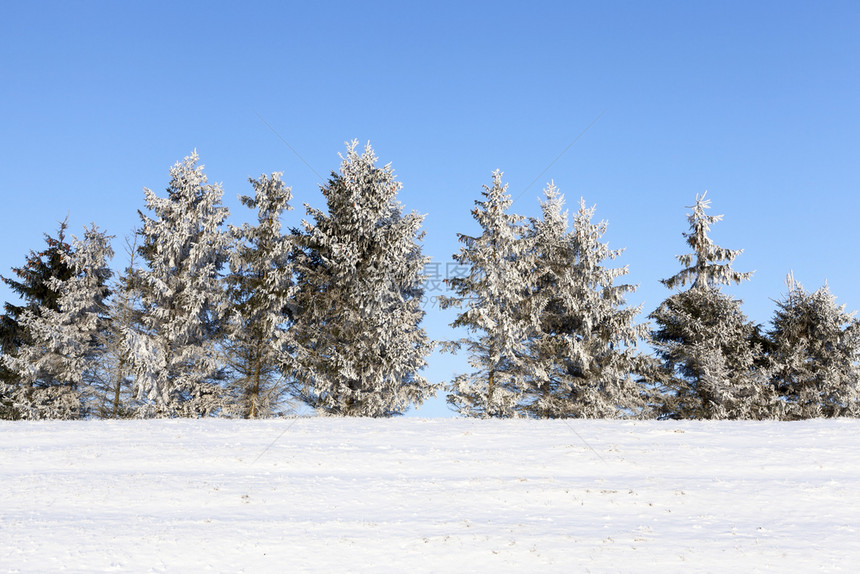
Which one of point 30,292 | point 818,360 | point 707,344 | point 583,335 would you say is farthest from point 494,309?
point 30,292

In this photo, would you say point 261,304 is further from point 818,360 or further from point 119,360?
point 818,360

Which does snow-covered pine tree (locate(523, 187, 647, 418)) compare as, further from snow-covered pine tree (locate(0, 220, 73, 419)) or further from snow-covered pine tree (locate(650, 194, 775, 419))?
snow-covered pine tree (locate(0, 220, 73, 419))

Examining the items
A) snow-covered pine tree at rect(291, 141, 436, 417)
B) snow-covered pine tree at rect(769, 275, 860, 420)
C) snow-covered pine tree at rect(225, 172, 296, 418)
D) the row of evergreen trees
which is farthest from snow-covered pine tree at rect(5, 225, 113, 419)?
snow-covered pine tree at rect(769, 275, 860, 420)

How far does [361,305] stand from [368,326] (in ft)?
2.96

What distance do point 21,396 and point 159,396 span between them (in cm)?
801

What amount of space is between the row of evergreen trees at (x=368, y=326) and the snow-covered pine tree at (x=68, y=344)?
0.33ft

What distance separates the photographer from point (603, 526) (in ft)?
40.5

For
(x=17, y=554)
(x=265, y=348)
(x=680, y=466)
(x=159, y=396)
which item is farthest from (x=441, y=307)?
(x=17, y=554)

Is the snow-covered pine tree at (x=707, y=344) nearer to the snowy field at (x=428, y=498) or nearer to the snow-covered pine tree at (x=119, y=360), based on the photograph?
the snowy field at (x=428, y=498)

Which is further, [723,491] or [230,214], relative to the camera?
[230,214]

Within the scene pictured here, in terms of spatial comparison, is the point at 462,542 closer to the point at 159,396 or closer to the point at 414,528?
the point at 414,528

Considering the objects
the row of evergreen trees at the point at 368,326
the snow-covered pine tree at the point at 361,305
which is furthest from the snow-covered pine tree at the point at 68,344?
the snow-covered pine tree at the point at 361,305

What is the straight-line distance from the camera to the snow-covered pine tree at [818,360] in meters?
30.1

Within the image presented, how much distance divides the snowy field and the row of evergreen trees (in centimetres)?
591
